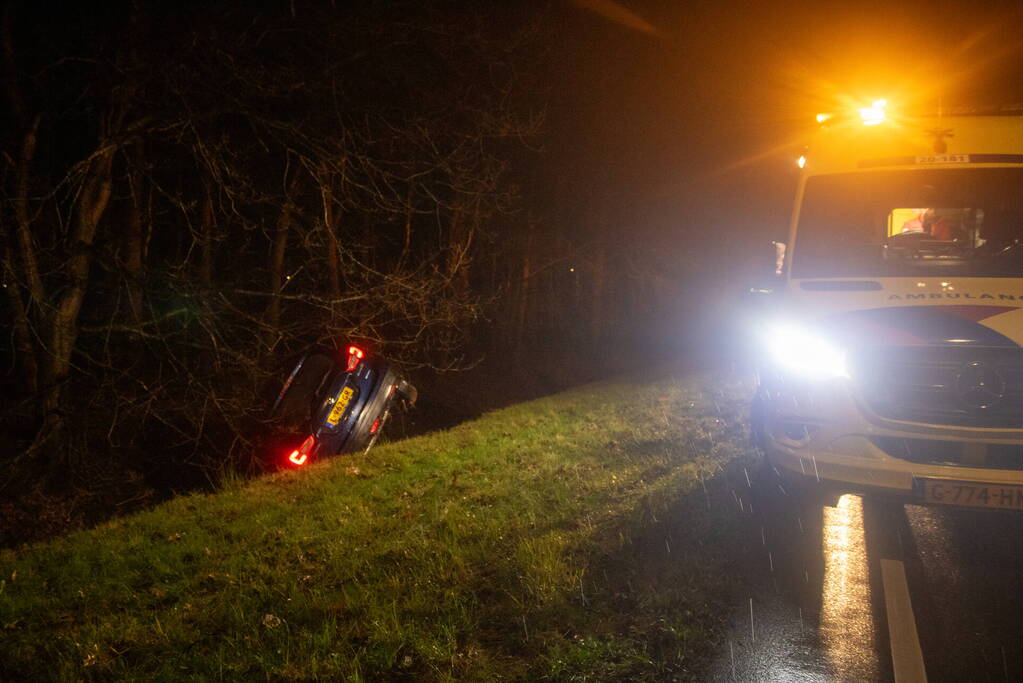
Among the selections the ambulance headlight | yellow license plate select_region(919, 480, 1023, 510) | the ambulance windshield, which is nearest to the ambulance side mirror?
the ambulance windshield

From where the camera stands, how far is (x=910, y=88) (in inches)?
276

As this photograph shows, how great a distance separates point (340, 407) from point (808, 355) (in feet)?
21.8

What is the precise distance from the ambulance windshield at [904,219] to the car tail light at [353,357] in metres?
6.30

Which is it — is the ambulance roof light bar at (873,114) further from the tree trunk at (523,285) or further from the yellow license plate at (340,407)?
the tree trunk at (523,285)

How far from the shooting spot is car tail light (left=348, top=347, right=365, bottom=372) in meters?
10.4

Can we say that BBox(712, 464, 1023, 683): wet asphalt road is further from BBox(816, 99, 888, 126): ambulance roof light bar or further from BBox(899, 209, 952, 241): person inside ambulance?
BBox(816, 99, 888, 126): ambulance roof light bar

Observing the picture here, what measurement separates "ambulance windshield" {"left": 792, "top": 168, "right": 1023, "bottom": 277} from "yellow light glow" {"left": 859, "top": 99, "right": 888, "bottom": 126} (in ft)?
1.48

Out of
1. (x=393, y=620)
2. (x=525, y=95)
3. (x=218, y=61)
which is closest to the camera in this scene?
(x=393, y=620)

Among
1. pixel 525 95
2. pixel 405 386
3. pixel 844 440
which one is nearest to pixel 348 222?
pixel 525 95

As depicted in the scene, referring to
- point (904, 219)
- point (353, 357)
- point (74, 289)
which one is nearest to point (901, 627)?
point (904, 219)

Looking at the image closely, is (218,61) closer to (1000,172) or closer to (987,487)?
(1000,172)

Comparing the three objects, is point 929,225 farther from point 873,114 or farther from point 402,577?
point 402,577

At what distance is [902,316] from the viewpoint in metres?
5.21

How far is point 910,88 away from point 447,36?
515 cm
